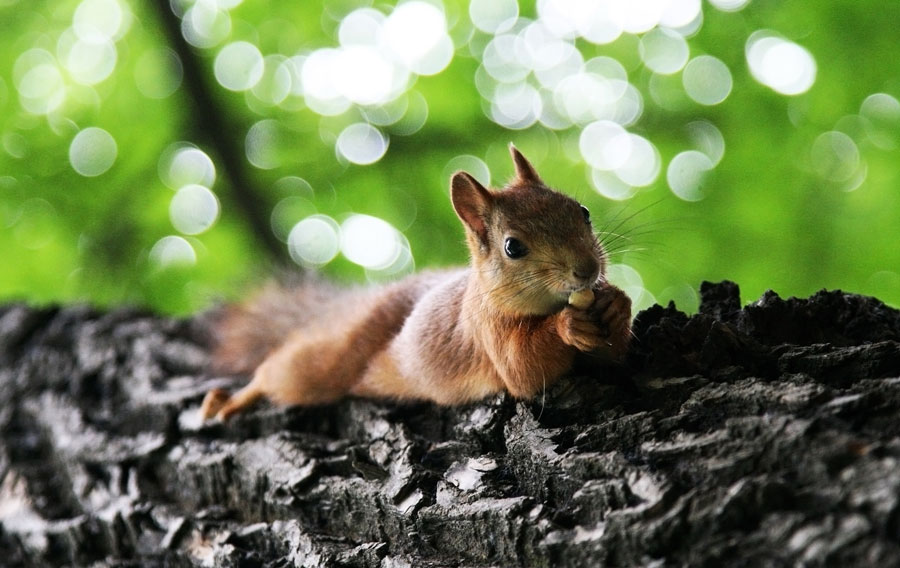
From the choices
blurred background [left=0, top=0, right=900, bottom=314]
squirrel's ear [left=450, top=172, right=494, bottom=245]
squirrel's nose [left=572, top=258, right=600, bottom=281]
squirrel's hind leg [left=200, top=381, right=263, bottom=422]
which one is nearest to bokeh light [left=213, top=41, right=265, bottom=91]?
blurred background [left=0, top=0, right=900, bottom=314]

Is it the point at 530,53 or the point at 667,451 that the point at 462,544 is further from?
the point at 530,53

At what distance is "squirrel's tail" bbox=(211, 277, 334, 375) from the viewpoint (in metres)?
3.84

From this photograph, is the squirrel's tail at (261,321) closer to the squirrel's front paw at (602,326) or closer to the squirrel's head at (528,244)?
the squirrel's head at (528,244)

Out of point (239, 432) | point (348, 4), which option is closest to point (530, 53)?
point (348, 4)

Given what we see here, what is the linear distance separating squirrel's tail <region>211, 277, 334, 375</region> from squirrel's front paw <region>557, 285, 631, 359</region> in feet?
6.53

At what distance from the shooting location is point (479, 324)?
282cm

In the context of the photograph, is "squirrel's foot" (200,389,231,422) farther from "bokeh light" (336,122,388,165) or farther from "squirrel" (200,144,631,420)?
"bokeh light" (336,122,388,165)

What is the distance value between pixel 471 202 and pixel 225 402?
1.34 meters

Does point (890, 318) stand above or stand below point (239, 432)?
above

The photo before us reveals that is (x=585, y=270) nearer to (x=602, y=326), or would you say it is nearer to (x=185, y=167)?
(x=602, y=326)

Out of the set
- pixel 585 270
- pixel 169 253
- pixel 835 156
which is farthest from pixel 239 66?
pixel 585 270

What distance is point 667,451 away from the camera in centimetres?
174

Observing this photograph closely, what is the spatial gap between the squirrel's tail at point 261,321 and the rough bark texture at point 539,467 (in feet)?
1.01

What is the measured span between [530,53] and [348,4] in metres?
1.47
